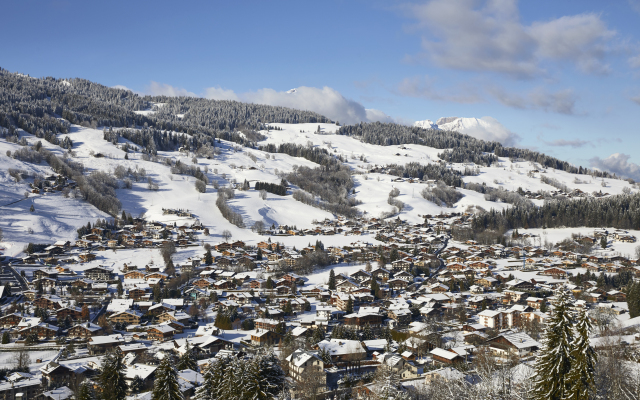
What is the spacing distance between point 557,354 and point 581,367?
503 millimetres

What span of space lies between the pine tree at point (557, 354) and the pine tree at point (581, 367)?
0.47 ft

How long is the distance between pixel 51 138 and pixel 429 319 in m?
79.6

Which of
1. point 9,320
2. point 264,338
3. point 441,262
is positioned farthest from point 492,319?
point 9,320

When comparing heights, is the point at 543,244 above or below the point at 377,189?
below

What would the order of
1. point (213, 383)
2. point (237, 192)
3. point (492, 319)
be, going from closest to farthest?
point (213, 383), point (492, 319), point (237, 192)

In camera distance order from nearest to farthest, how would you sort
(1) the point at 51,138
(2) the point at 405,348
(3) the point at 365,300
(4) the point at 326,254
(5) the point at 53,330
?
(2) the point at 405,348
(5) the point at 53,330
(3) the point at 365,300
(4) the point at 326,254
(1) the point at 51,138

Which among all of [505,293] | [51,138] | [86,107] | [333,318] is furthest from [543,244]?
[86,107]

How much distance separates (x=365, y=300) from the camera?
121 ft

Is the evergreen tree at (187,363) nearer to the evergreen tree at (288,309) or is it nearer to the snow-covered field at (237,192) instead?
the evergreen tree at (288,309)

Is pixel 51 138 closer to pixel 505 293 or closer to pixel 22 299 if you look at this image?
pixel 22 299

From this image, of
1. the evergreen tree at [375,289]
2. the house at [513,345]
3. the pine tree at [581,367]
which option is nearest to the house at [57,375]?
the house at [513,345]

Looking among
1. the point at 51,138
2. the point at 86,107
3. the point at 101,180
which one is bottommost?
the point at 101,180

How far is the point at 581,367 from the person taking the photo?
9.82 metres

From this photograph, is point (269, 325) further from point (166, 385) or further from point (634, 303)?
point (634, 303)
